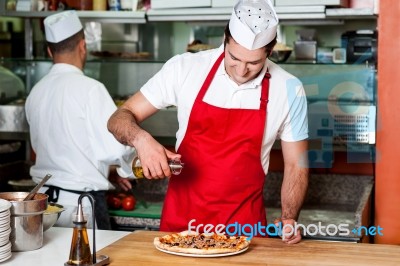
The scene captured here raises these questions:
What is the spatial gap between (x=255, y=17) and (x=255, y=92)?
0.32 meters

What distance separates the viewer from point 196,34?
5207mm

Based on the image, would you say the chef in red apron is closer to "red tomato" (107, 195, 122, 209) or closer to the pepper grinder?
the pepper grinder

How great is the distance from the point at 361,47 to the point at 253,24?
1.18m

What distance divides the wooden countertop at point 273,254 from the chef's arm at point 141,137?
260mm

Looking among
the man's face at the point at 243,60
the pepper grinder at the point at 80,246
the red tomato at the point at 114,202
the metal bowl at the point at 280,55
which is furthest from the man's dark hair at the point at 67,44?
the pepper grinder at the point at 80,246

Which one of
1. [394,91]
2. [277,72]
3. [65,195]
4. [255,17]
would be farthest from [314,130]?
[65,195]

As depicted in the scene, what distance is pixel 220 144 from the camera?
9.76ft

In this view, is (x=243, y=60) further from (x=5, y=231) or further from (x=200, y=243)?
(x=5, y=231)

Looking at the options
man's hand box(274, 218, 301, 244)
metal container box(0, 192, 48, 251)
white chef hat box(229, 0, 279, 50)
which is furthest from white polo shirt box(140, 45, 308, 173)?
metal container box(0, 192, 48, 251)

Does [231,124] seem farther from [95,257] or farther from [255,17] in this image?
[95,257]

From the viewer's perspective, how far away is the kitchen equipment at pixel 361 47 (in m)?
3.76

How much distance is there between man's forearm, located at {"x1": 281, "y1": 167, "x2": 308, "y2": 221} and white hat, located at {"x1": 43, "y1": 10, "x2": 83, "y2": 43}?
144cm

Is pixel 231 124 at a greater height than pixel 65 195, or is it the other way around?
pixel 231 124

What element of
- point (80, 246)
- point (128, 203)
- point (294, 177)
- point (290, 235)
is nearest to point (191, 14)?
point (128, 203)
